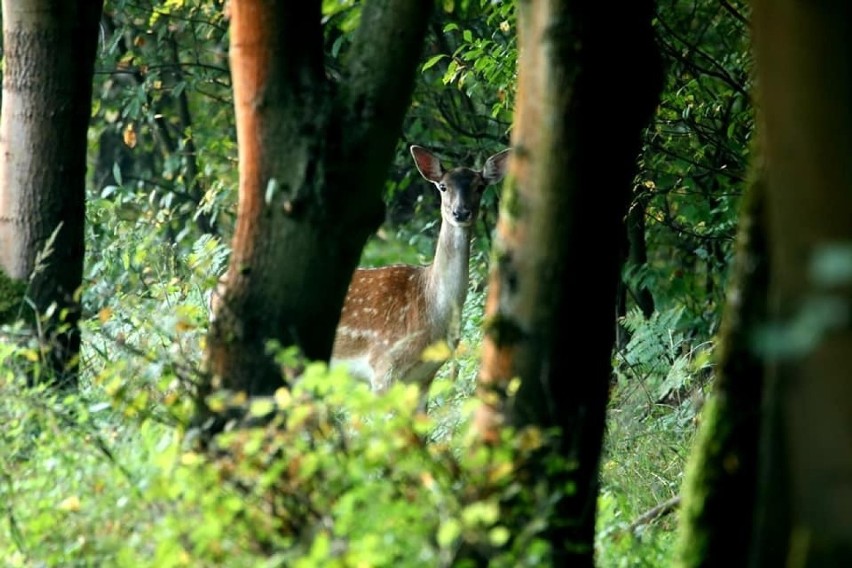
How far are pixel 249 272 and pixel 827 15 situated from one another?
2284mm

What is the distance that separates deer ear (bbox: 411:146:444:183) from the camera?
10.6 m

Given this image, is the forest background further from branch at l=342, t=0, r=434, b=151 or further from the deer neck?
branch at l=342, t=0, r=434, b=151

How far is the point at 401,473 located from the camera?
4.14m

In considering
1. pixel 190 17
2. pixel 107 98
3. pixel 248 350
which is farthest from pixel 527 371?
pixel 107 98

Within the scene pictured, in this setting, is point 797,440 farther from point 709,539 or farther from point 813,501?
point 709,539

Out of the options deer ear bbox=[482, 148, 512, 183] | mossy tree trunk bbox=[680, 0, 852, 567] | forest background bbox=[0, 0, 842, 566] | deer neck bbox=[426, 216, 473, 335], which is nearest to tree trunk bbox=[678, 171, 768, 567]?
forest background bbox=[0, 0, 842, 566]

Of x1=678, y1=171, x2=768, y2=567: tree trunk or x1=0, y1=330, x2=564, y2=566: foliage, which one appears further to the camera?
x1=678, y1=171, x2=768, y2=567: tree trunk

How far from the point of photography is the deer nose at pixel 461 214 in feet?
33.0

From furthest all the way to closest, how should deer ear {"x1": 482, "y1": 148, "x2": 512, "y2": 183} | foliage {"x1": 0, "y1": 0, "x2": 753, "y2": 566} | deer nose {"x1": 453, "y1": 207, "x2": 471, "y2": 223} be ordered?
deer ear {"x1": 482, "y1": 148, "x2": 512, "y2": 183} → deer nose {"x1": 453, "y1": 207, "x2": 471, "y2": 223} → foliage {"x1": 0, "y1": 0, "x2": 753, "y2": 566}

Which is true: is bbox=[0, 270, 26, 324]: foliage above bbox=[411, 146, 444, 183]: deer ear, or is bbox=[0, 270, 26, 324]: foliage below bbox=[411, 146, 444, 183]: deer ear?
below

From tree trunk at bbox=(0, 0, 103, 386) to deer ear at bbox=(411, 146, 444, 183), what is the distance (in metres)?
3.82

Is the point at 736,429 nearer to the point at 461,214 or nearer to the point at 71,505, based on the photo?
the point at 71,505

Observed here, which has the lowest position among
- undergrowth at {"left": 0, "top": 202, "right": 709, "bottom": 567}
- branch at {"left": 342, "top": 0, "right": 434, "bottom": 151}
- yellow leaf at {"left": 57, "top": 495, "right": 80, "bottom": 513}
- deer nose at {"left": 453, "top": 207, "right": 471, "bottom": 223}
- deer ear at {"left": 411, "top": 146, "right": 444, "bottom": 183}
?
yellow leaf at {"left": 57, "top": 495, "right": 80, "bottom": 513}

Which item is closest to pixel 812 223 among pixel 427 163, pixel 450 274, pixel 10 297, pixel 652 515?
pixel 652 515
